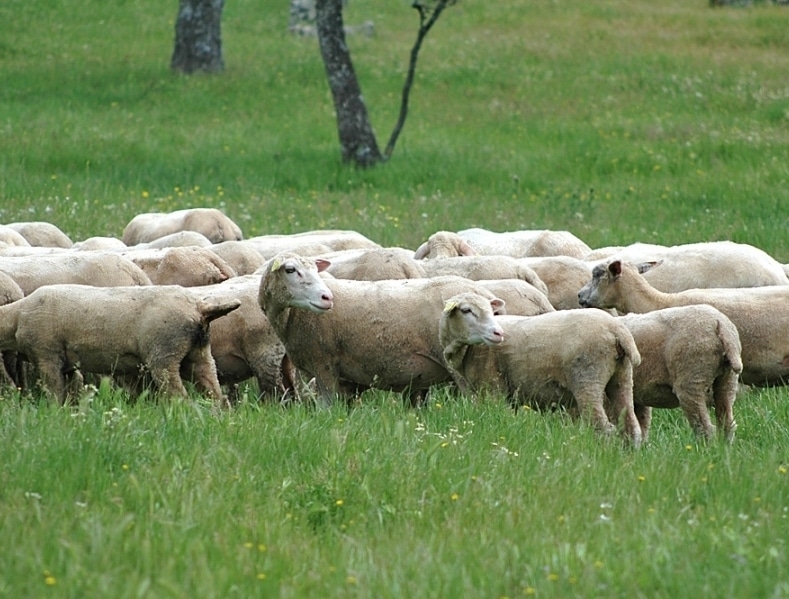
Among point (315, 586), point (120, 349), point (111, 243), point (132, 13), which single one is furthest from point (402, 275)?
point (132, 13)

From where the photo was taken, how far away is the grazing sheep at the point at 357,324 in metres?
9.68

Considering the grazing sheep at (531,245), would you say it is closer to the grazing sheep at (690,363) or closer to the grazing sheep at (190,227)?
the grazing sheep at (190,227)

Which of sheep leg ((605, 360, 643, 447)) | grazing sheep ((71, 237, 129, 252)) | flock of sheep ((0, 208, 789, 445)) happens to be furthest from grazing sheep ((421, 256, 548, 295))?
grazing sheep ((71, 237, 129, 252))

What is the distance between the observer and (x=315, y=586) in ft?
17.7

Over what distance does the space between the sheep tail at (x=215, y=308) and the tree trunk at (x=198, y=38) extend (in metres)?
20.9

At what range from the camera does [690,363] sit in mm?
8750

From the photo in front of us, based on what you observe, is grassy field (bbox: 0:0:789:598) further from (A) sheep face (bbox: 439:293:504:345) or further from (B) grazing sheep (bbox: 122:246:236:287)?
(B) grazing sheep (bbox: 122:246:236:287)

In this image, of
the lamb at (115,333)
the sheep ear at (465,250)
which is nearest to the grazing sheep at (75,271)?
the lamb at (115,333)

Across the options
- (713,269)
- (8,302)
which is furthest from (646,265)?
(8,302)

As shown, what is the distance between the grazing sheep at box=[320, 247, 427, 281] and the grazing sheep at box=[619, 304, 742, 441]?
8.21ft

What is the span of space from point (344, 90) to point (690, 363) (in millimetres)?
13911

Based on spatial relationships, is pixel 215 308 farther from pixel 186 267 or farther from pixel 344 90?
pixel 344 90

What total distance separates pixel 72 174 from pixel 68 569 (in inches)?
659

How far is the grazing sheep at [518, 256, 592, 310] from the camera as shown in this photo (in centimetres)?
1154
